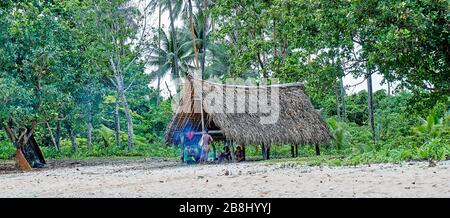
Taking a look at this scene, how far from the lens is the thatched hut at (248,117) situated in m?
16.9

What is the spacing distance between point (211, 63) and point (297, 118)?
16.4 metres

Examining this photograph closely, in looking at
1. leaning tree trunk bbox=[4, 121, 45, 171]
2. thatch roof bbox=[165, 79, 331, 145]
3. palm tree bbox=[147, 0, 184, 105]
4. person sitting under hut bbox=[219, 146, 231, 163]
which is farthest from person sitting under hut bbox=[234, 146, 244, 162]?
palm tree bbox=[147, 0, 184, 105]

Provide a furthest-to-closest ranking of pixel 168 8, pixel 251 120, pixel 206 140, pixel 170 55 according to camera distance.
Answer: pixel 170 55 → pixel 168 8 → pixel 251 120 → pixel 206 140

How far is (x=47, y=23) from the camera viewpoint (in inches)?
656

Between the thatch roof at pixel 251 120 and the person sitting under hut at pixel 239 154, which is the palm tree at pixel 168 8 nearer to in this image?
the thatch roof at pixel 251 120

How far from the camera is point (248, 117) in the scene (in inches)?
707

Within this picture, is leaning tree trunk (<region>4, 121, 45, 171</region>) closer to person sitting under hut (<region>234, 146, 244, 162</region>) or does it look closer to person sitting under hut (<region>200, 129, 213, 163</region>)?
person sitting under hut (<region>200, 129, 213, 163</region>)

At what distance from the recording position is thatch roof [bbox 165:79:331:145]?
16969 millimetres

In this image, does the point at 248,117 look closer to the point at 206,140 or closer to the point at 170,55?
the point at 206,140

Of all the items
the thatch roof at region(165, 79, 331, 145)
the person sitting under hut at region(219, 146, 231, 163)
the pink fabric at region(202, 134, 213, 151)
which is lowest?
the person sitting under hut at region(219, 146, 231, 163)

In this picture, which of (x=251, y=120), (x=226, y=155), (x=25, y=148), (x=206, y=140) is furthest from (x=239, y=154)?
(x=25, y=148)

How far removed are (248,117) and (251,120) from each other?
13 centimetres

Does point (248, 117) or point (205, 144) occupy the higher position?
point (248, 117)
